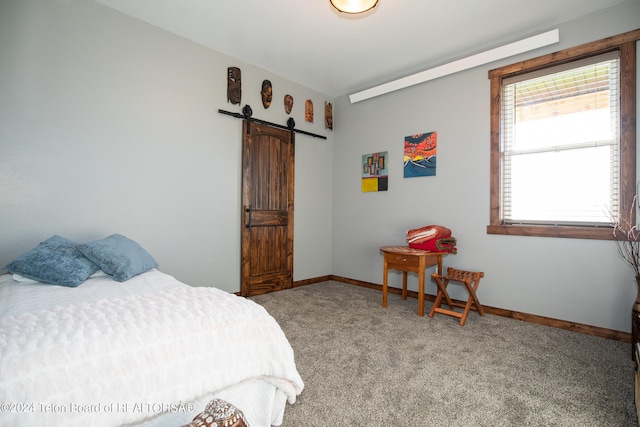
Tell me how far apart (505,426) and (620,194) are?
2.25 metres

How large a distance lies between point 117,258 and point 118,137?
1281 millimetres

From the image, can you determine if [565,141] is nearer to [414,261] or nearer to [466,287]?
[466,287]

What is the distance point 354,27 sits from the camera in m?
2.95

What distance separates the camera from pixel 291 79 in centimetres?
→ 414

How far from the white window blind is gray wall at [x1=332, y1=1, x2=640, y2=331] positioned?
209mm

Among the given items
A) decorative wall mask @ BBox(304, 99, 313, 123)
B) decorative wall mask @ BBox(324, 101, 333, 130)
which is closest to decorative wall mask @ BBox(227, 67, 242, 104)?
decorative wall mask @ BBox(304, 99, 313, 123)

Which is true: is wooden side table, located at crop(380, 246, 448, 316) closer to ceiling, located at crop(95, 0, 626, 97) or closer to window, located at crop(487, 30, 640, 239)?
window, located at crop(487, 30, 640, 239)

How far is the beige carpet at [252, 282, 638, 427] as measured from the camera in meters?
1.56

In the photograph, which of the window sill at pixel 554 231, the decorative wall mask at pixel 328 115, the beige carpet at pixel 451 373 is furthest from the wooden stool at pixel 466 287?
the decorative wall mask at pixel 328 115

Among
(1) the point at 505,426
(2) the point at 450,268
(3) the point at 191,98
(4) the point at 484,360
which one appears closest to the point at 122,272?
(3) the point at 191,98

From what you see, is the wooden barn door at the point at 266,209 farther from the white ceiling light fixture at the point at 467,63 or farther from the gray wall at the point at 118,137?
the white ceiling light fixture at the point at 467,63

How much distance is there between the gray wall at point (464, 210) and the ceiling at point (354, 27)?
251 mm

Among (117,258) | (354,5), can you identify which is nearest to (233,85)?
(354,5)

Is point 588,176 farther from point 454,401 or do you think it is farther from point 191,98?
point 191,98
